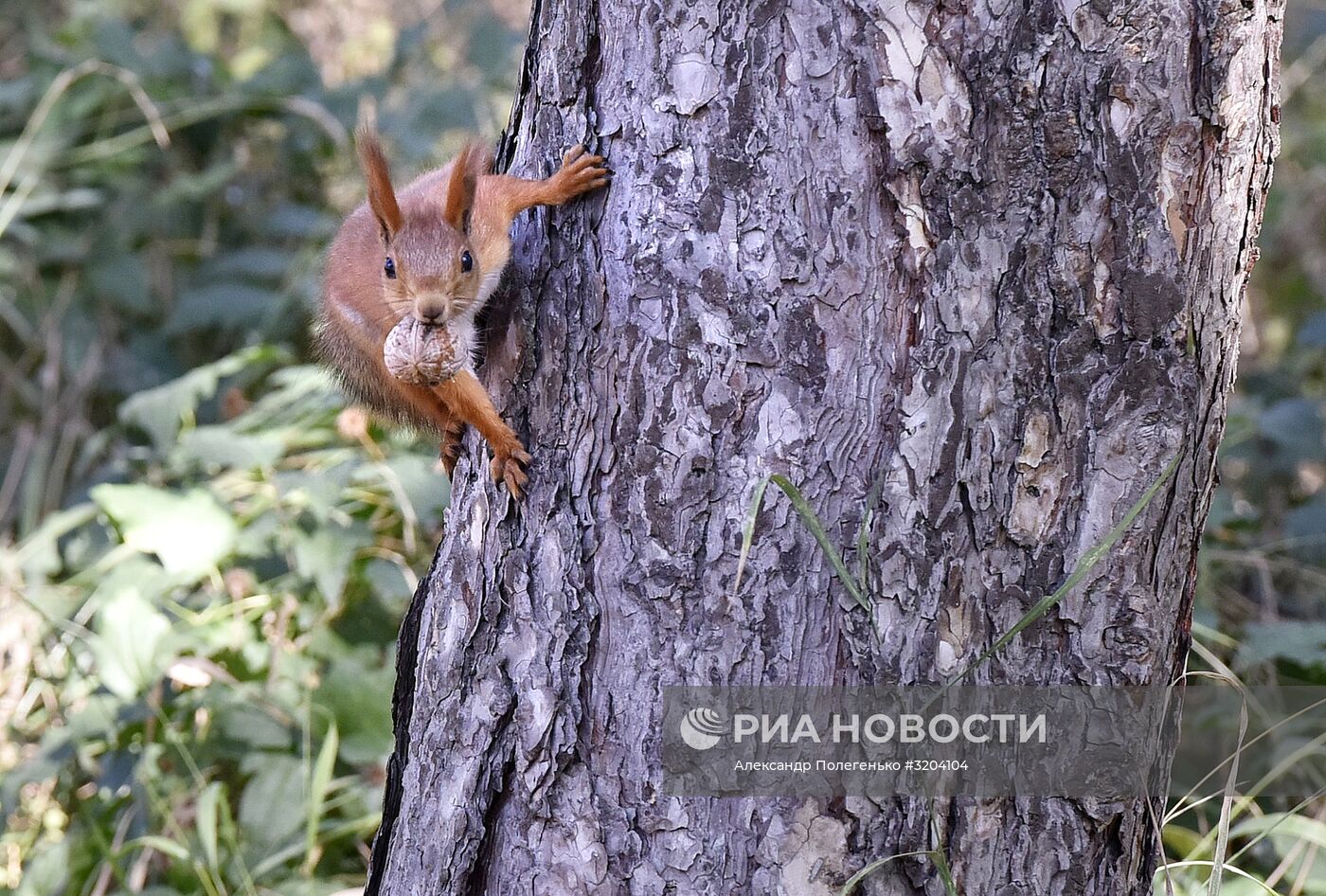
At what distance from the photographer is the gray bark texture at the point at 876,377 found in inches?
39.8

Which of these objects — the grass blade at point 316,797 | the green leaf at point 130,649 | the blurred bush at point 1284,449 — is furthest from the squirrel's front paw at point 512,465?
the blurred bush at point 1284,449

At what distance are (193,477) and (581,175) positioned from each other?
1994 millimetres

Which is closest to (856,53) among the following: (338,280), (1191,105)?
(1191,105)

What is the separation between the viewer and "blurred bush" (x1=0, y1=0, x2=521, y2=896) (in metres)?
1.95

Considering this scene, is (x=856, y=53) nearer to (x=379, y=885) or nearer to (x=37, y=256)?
(x=379, y=885)

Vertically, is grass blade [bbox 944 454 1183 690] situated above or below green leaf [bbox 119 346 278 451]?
below

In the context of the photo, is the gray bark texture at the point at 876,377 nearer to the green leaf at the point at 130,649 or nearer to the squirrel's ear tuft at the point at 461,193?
the squirrel's ear tuft at the point at 461,193

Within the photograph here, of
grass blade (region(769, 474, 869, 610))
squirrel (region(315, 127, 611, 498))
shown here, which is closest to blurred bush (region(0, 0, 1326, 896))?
squirrel (region(315, 127, 611, 498))

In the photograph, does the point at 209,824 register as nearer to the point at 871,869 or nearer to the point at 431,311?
the point at 431,311

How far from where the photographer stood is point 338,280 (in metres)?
1.54

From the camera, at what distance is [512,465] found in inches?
46.2

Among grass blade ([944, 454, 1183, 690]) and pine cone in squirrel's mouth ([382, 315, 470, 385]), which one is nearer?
grass blade ([944, 454, 1183, 690])

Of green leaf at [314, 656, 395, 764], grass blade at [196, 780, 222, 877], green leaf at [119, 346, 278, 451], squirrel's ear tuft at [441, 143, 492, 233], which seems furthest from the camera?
green leaf at [119, 346, 278, 451]

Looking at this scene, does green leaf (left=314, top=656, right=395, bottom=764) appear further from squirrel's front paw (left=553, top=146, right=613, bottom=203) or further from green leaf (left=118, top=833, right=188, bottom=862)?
squirrel's front paw (left=553, top=146, right=613, bottom=203)
